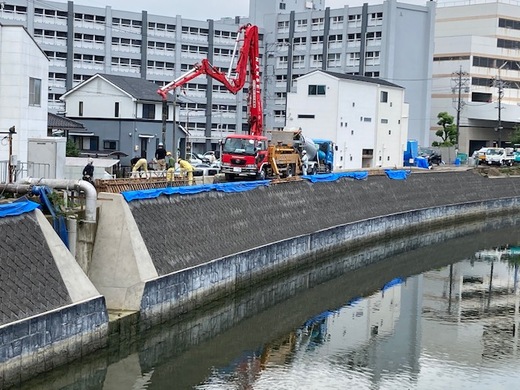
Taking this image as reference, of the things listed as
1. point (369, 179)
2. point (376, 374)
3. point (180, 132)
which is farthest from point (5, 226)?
point (180, 132)

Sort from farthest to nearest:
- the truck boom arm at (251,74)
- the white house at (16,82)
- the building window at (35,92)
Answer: the truck boom arm at (251,74) < the building window at (35,92) < the white house at (16,82)

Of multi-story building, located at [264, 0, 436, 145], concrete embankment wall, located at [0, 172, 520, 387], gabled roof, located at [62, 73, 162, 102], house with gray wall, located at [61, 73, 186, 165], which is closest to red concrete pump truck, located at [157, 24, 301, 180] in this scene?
concrete embankment wall, located at [0, 172, 520, 387]

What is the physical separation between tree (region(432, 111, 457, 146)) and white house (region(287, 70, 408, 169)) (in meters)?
19.0

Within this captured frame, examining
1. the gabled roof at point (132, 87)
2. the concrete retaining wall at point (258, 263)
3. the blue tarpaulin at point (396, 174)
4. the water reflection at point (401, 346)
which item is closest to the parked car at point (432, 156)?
the blue tarpaulin at point (396, 174)

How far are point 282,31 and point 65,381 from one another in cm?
7738

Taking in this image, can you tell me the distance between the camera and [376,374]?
20.3 meters

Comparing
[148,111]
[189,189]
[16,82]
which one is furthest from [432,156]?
[189,189]

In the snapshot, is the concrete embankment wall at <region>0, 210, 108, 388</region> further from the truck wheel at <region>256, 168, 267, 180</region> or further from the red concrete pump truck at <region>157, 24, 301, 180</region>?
the truck wheel at <region>256, 168, 267, 180</region>

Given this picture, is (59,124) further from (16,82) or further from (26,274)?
(26,274)

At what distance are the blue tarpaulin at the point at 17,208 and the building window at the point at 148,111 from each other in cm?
3668

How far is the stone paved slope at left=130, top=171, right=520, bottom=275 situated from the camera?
24344 mm

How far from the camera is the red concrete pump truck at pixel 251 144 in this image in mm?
35688

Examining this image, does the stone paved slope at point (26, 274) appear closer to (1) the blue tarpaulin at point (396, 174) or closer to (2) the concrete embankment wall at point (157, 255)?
(2) the concrete embankment wall at point (157, 255)

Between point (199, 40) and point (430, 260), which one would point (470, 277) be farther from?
point (199, 40)
